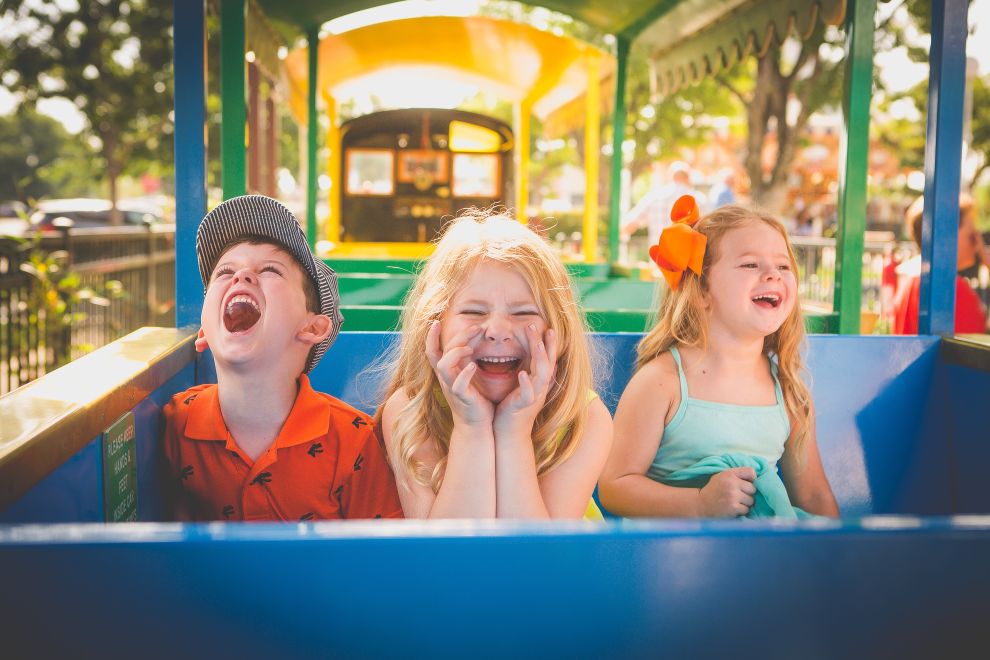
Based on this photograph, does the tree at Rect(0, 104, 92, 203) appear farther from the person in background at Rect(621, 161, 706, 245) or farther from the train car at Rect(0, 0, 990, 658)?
the train car at Rect(0, 0, 990, 658)

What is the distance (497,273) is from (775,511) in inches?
34.7

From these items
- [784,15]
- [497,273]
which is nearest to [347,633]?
[497,273]

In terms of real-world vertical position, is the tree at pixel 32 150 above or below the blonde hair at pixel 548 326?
above

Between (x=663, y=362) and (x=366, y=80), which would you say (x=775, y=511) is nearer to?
(x=663, y=362)

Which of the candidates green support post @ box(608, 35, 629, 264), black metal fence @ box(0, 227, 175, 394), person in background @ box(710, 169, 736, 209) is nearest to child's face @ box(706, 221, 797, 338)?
green support post @ box(608, 35, 629, 264)

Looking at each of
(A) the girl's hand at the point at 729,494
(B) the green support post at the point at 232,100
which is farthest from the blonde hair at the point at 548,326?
(B) the green support post at the point at 232,100

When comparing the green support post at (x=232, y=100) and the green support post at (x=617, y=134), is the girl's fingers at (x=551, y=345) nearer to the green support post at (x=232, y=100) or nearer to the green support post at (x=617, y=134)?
the green support post at (x=232, y=100)

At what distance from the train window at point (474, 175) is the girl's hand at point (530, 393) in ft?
20.1

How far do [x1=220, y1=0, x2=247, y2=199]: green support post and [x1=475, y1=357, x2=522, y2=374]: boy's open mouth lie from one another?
192 cm

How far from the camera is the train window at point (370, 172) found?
745 cm

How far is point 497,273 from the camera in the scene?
1694mm

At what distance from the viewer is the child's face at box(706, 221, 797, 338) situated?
2.10 meters

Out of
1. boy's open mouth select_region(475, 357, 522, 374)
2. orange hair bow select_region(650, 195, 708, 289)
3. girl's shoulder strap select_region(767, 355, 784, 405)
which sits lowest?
girl's shoulder strap select_region(767, 355, 784, 405)

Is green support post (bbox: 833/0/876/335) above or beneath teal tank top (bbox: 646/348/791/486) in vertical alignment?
above
